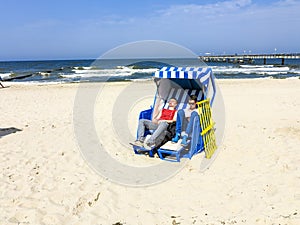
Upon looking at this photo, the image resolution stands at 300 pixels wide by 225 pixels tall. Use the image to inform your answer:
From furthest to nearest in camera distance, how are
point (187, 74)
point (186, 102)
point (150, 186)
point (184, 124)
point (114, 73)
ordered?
point (114, 73)
point (186, 102)
point (184, 124)
point (187, 74)
point (150, 186)

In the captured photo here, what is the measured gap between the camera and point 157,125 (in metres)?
6.48

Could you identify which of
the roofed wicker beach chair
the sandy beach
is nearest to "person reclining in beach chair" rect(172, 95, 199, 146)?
the roofed wicker beach chair

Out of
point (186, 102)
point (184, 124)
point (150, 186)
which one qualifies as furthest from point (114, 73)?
point (150, 186)

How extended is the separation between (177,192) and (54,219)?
1.85m

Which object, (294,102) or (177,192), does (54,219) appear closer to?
(177,192)

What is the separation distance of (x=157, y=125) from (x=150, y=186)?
189 centimetres

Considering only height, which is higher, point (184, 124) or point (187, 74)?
point (187, 74)

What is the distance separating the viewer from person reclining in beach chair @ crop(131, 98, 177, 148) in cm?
604

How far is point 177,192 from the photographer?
4.57 m

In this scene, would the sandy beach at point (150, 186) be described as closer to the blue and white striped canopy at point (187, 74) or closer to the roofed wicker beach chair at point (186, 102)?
the roofed wicker beach chair at point (186, 102)

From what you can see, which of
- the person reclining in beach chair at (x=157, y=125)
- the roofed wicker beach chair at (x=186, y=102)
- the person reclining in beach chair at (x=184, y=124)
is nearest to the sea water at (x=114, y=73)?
the roofed wicker beach chair at (x=186, y=102)

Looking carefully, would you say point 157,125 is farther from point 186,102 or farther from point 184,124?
point 186,102

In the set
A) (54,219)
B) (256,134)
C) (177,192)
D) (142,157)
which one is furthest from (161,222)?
(256,134)

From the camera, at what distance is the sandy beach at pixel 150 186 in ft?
12.6
